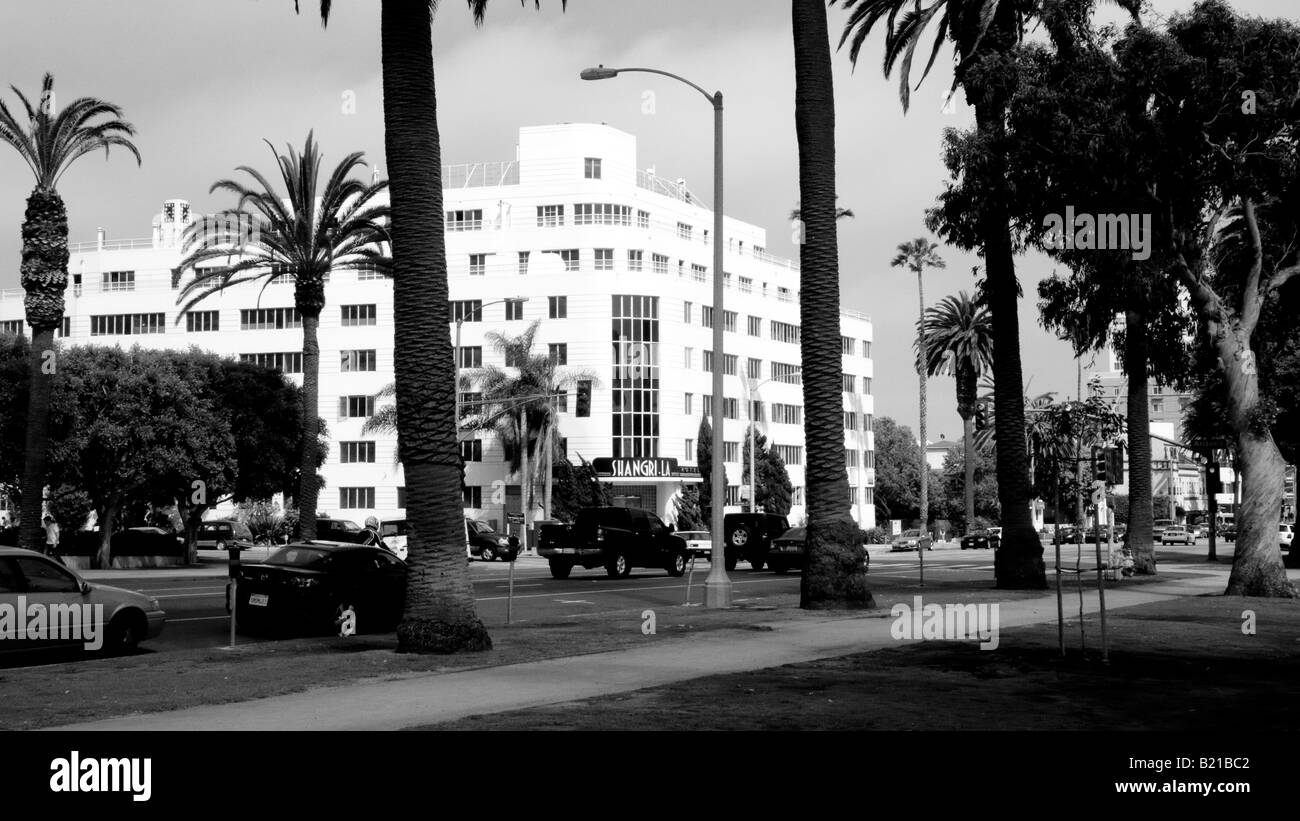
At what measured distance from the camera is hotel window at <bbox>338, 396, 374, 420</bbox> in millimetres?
86625

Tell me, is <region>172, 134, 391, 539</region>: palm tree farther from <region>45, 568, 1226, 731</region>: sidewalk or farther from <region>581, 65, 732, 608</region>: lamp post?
<region>45, 568, 1226, 731</region>: sidewalk

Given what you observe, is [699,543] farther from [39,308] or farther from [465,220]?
[465,220]

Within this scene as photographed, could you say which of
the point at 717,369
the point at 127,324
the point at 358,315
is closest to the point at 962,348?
the point at 358,315

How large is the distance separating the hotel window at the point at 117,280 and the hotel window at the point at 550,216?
101 ft

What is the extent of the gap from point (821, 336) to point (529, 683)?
11505mm

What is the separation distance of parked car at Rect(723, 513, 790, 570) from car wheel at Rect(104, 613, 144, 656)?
95.0 feet

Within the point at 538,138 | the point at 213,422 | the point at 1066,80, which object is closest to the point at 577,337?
the point at 538,138

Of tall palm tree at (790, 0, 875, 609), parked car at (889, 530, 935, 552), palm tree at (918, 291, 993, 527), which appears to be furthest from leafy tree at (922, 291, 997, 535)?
tall palm tree at (790, 0, 875, 609)

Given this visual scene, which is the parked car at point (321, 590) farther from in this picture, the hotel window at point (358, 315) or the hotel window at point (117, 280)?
the hotel window at point (117, 280)

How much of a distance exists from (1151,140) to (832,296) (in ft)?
23.3

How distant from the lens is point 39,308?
118ft
